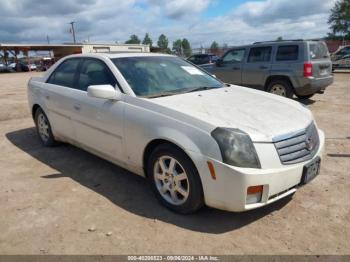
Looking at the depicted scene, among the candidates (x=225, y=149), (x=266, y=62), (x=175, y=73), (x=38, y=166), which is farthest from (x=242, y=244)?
(x=266, y=62)

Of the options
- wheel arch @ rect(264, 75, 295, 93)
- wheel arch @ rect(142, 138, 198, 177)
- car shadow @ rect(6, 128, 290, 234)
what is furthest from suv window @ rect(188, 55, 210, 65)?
wheel arch @ rect(142, 138, 198, 177)

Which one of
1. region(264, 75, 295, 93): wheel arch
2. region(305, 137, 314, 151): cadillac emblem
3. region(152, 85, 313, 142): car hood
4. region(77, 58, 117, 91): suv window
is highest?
region(77, 58, 117, 91): suv window

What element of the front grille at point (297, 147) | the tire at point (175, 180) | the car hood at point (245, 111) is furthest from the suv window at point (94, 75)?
the front grille at point (297, 147)

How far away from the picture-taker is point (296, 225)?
314cm

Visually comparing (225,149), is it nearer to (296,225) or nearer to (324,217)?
(296,225)

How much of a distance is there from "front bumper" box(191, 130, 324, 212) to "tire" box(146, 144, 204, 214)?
0.36ft

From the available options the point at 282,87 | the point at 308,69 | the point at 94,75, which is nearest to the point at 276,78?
the point at 282,87

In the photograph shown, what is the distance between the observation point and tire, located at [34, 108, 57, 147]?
18.1 feet

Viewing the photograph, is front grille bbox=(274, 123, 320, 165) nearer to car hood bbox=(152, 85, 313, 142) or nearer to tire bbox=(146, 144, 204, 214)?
car hood bbox=(152, 85, 313, 142)

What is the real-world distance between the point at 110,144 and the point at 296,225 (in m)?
2.18

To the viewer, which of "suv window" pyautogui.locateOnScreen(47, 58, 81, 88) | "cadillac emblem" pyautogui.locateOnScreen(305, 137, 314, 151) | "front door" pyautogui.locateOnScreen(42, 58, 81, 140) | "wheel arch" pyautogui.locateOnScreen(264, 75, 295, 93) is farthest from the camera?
"wheel arch" pyautogui.locateOnScreen(264, 75, 295, 93)

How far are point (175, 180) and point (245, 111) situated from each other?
3.23 ft

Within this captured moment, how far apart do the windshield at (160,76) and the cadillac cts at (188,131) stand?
1cm

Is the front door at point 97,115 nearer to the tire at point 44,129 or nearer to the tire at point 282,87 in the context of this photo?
the tire at point 44,129
